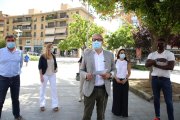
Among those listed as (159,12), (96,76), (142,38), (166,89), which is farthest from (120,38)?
(96,76)

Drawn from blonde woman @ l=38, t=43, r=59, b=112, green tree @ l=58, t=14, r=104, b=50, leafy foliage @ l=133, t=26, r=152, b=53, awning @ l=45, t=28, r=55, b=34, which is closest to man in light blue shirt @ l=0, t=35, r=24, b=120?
blonde woman @ l=38, t=43, r=59, b=112

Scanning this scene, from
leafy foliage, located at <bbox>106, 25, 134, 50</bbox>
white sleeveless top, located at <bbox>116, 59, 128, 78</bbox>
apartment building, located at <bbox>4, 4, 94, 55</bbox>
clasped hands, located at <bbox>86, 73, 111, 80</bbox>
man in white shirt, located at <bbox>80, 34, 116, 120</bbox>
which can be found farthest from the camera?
apartment building, located at <bbox>4, 4, 94, 55</bbox>

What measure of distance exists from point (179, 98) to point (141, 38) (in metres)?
21.7

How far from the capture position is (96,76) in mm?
5359

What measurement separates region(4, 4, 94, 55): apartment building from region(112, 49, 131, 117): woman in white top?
269 feet

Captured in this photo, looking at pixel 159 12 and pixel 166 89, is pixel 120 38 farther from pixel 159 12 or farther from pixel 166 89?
pixel 166 89

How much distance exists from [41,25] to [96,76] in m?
96.3

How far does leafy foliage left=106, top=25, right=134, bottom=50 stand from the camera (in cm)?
4910

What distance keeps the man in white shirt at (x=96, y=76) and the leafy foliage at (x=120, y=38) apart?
43.1 meters

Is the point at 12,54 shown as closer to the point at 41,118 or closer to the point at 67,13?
the point at 41,118

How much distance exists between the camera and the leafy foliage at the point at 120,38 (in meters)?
49.1

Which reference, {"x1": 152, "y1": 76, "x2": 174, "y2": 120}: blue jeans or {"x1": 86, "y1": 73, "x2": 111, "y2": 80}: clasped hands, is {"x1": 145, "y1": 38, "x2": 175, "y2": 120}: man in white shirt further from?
{"x1": 86, "y1": 73, "x2": 111, "y2": 80}: clasped hands

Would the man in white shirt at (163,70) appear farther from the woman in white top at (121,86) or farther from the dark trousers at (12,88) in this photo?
the dark trousers at (12,88)

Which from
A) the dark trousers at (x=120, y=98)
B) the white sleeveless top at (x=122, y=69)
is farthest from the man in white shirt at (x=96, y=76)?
the white sleeveless top at (x=122, y=69)
